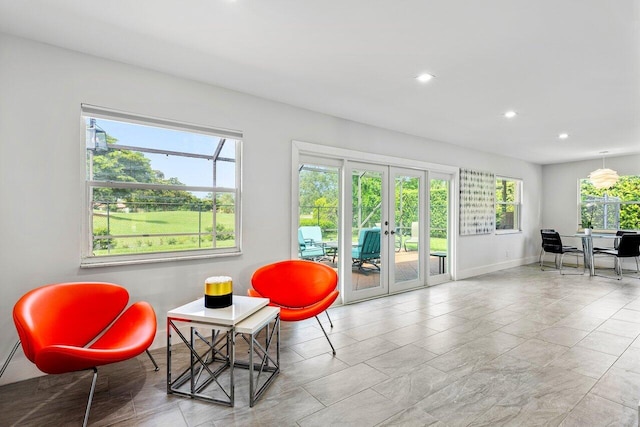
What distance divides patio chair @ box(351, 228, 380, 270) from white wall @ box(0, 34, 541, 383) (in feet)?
3.88

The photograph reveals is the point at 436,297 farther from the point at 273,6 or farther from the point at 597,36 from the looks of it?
the point at 273,6

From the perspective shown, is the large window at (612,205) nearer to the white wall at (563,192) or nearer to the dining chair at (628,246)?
the white wall at (563,192)

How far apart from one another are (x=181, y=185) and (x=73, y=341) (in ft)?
4.96

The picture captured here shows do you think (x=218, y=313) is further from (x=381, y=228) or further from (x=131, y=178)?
(x=381, y=228)

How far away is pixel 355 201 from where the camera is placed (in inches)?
178

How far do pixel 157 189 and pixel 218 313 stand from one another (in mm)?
1463

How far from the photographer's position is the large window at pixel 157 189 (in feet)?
9.03

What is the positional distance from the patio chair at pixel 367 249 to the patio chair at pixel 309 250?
1.64 ft

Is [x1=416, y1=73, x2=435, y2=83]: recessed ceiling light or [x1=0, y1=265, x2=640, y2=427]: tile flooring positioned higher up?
[x1=416, y1=73, x2=435, y2=83]: recessed ceiling light

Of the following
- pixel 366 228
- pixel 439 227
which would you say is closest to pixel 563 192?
pixel 439 227

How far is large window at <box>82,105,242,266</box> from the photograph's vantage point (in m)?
2.75

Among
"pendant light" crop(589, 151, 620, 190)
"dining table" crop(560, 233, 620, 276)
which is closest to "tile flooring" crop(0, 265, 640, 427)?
"dining table" crop(560, 233, 620, 276)

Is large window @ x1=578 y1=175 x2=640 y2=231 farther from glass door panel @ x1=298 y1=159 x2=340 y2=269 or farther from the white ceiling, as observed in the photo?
glass door panel @ x1=298 y1=159 x2=340 y2=269

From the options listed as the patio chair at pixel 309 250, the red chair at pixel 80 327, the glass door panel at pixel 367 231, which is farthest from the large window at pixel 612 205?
the red chair at pixel 80 327
